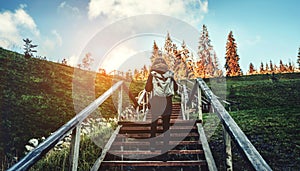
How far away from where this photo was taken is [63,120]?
35.0 ft

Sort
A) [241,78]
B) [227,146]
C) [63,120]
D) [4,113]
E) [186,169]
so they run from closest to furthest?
[227,146] < [186,169] < [4,113] < [63,120] < [241,78]

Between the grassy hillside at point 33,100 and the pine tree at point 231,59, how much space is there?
40029 millimetres

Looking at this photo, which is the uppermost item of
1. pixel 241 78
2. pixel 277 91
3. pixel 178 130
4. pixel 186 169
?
pixel 241 78

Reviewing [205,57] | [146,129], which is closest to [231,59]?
[205,57]

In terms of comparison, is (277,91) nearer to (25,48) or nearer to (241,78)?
(241,78)

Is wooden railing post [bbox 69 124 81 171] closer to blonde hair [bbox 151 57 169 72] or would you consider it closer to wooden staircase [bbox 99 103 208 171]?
wooden staircase [bbox 99 103 208 171]

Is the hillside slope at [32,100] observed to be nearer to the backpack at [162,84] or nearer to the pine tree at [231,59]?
the backpack at [162,84]

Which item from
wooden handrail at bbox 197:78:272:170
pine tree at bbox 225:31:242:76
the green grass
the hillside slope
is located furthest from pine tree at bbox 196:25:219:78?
wooden handrail at bbox 197:78:272:170

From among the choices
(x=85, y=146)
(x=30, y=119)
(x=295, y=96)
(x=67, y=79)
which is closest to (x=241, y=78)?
(x=295, y=96)

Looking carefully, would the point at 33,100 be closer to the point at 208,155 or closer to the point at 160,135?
the point at 160,135

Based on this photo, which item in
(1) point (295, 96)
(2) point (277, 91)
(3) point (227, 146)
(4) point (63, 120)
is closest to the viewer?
(3) point (227, 146)

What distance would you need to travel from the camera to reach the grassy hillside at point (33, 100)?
8.64 metres

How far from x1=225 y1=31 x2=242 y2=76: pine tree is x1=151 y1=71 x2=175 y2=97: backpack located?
50.6 m

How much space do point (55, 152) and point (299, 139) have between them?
6331 millimetres
